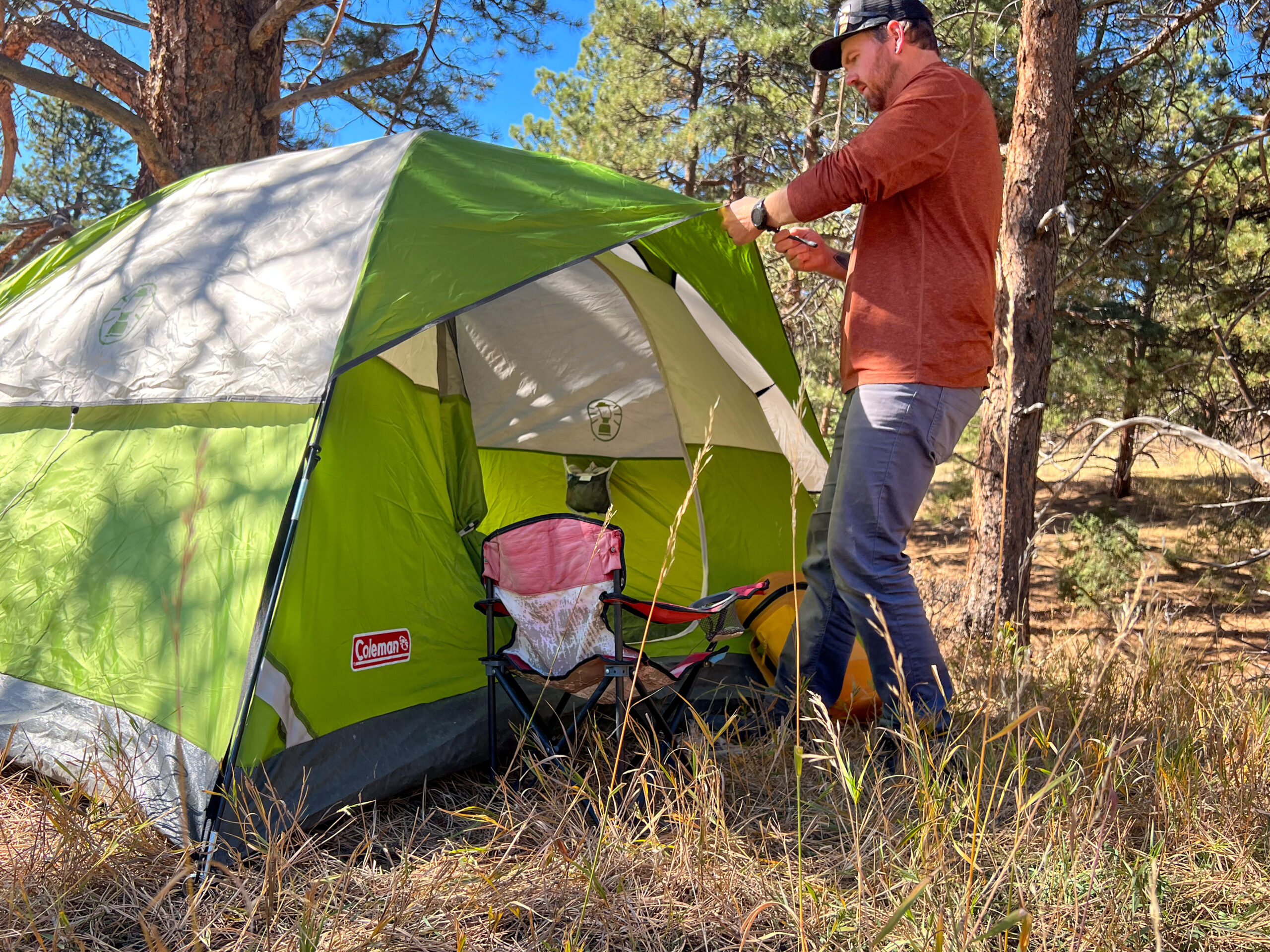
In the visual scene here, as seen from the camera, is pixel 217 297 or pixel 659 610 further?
pixel 217 297

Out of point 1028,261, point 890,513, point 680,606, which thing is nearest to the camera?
point 890,513

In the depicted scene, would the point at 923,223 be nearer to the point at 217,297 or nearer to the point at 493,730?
the point at 493,730

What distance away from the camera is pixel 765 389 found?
11.6 feet

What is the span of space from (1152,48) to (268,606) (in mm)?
5015

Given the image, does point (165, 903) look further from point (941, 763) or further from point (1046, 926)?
point (1046, 926)

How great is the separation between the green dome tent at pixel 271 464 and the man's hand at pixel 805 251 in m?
0.32

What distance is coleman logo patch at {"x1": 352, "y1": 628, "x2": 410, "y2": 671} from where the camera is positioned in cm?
232

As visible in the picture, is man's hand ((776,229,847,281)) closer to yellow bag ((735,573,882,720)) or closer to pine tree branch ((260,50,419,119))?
yellow bag ((735,573,882,720))

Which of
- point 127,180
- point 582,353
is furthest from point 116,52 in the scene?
point 127,180

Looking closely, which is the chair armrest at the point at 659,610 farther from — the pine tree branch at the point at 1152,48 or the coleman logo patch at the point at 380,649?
the pine tree branch at the point at 1152,48

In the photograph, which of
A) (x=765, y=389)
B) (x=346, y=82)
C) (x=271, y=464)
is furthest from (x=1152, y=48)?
(x=271, y=464)

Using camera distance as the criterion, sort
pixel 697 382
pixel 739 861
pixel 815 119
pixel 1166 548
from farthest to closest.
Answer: pixel 815 119
pixel 1166 548
pixel 697 382
pixel 739 861

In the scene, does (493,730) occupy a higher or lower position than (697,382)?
lower

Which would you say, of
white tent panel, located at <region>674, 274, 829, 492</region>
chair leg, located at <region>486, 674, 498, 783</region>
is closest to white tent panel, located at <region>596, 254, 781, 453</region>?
white tent panel, located at <region>674, 274, 829, 492</region>
